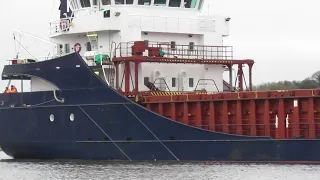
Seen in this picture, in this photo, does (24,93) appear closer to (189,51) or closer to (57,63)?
(57,63)

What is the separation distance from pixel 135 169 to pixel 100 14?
7331 mm

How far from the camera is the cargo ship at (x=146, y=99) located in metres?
32.2

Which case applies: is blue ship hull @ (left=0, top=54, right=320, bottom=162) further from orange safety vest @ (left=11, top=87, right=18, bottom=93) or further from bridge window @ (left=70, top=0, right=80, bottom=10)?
bridge window @ (left=70, top=0, right=80, bottom=10)

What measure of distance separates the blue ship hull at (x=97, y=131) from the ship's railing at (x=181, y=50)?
2.02 meters

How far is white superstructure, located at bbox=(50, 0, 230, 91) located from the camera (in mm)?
36469

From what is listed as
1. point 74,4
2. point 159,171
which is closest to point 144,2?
point 74,4

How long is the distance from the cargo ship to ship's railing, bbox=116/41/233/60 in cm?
5

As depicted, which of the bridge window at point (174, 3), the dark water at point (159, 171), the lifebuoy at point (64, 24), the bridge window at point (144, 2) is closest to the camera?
the dark water at point (159, 171)

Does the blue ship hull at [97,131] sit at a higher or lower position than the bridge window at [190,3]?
lower

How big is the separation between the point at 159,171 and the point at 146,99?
167 inches

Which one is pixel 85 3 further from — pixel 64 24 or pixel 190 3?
pixel 190 3

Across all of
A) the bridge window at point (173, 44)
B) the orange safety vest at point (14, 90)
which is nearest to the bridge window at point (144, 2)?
the bridge window at point (173, 44)

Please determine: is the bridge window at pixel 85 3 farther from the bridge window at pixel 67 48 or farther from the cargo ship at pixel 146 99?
the bridge window at pixel 67 48

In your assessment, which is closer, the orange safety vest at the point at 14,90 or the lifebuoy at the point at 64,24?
Result: the lifebuoy at the point at 64,24
